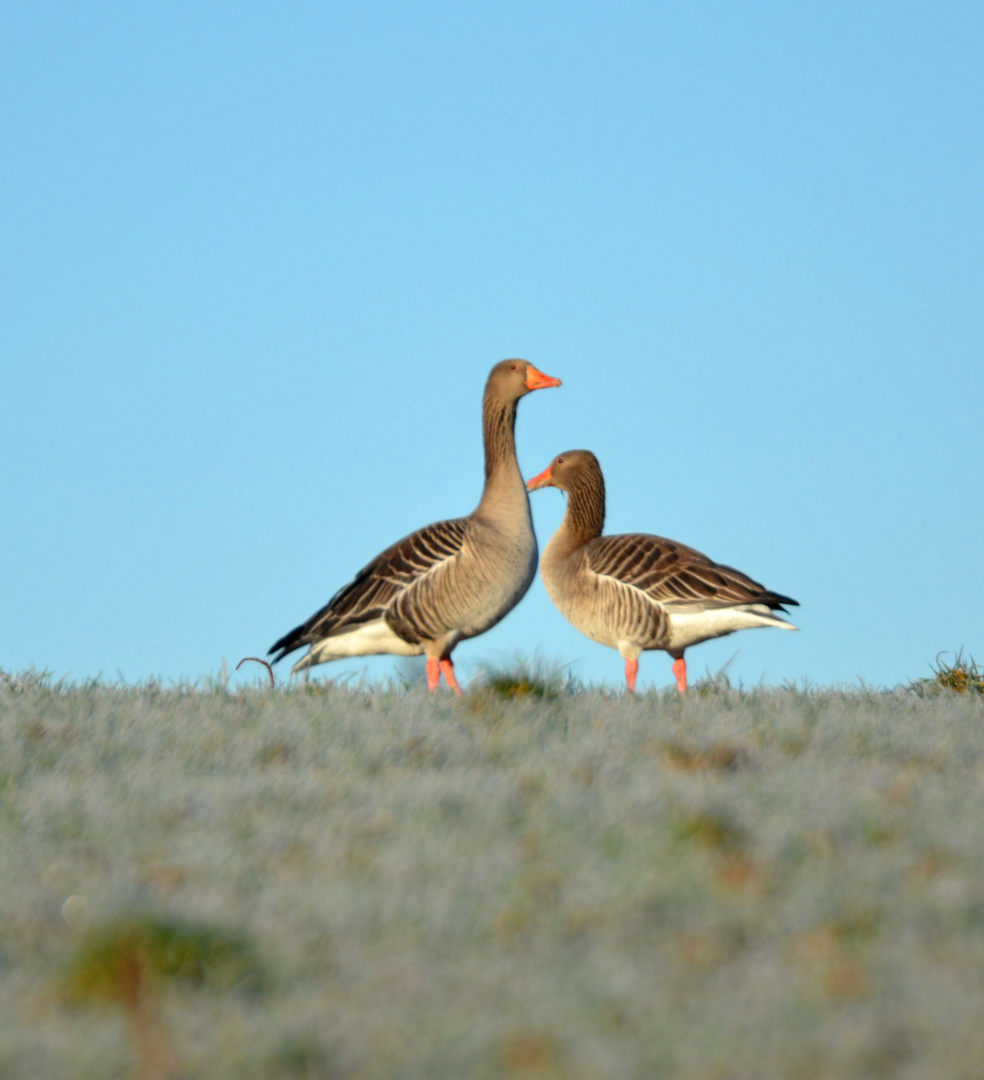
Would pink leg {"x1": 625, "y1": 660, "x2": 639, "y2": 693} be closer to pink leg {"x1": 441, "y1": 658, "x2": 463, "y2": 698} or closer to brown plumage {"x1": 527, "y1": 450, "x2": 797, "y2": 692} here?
brown plumage {"x1": 527, "y1": 450, "x2": 797, "y2": 692}

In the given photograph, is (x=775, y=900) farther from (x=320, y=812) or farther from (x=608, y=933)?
(x=320, y=812)

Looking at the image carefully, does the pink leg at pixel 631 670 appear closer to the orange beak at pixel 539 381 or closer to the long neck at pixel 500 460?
the long neck at pixel 500 460

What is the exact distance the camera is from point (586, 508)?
13367 millimetres

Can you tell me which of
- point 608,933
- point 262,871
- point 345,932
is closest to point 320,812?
point 262,871

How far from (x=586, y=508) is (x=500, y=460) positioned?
1.49 meters

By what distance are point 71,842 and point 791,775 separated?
3.40 metres

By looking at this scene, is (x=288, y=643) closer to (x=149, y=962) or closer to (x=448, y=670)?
(x=448, y=670)

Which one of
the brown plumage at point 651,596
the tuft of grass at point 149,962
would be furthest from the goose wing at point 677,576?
the tuft of grass at point 149,962

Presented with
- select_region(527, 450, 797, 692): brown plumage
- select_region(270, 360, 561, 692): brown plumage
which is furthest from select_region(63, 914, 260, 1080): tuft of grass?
select_region(527, 450, 797, 692): brown plumage

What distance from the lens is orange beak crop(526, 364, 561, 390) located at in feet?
41.3

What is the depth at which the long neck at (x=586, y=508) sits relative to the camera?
13.3 metres

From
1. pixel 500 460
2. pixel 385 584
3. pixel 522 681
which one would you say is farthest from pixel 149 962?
pixel 500 460

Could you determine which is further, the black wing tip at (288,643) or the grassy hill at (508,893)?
the black wing tip at (288,643)

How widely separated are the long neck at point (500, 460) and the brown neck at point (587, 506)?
1.27 metres
